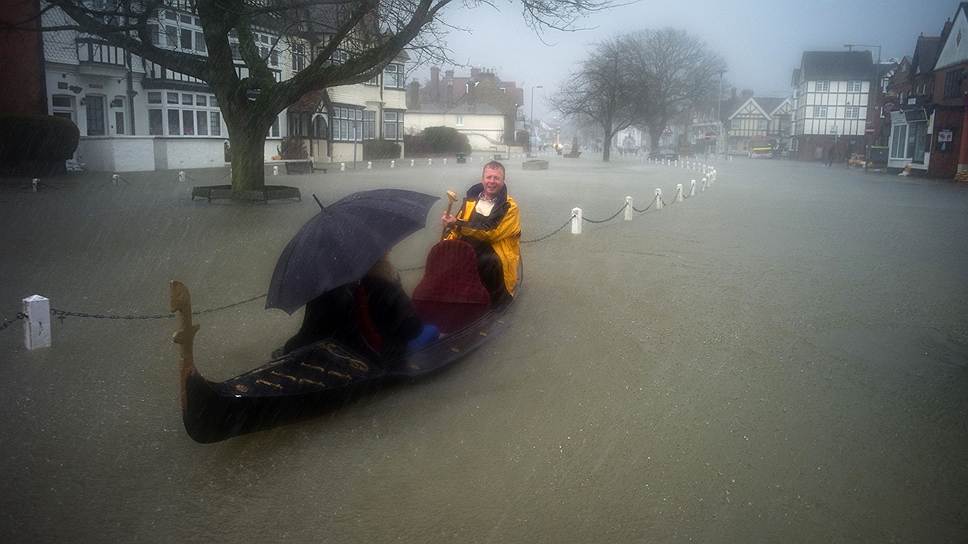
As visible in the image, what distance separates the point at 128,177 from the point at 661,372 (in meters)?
25.2

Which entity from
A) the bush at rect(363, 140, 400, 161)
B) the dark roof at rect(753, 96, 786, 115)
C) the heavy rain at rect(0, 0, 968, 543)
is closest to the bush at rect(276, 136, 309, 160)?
the bush at rect(363, 140, 400, 161)

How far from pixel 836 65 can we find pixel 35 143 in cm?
8343

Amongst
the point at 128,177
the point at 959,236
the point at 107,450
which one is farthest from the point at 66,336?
the point at 128,177

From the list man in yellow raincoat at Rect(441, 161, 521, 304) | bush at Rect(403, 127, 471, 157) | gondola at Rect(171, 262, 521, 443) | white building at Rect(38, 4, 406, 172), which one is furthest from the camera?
bush at Rect(403, 127, 471, 157)

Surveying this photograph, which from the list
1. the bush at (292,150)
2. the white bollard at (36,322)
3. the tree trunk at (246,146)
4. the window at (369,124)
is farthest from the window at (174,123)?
the white bollard at (36,322)

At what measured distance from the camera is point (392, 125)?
5591 cm

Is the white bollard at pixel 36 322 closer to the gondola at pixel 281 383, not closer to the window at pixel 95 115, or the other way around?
the gondola at pixel 281 383

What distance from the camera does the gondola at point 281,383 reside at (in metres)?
4.07

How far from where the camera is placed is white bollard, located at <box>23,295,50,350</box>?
20.8 feet

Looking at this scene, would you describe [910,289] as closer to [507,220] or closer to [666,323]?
[666,323]

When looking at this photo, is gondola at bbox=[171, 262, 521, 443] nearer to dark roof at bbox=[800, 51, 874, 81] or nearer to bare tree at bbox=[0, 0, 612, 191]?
bare tree at bbox=[0, 0, 612, 191]

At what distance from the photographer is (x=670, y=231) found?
15.5m

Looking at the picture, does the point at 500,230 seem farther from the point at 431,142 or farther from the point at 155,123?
the point at 431,142

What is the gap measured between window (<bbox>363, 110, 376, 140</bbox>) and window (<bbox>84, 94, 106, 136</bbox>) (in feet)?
70.1
